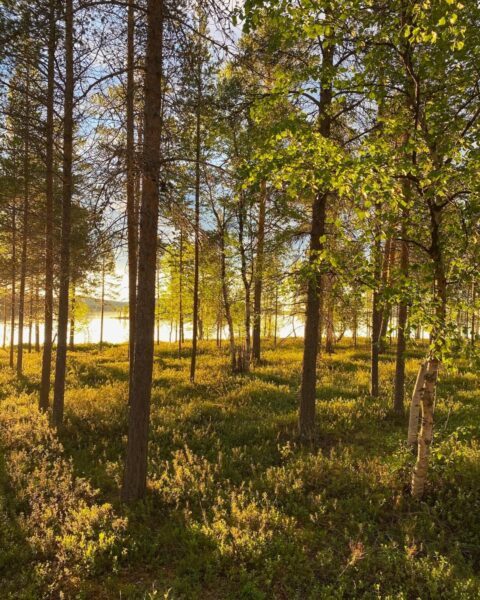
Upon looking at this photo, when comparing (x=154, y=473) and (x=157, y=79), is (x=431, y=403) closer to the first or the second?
(x=154, y=473)

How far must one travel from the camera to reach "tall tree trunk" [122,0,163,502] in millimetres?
7223

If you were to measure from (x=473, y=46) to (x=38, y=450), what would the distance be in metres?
11.7

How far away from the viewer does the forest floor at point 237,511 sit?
5.66 meters

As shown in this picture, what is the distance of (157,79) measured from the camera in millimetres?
7324

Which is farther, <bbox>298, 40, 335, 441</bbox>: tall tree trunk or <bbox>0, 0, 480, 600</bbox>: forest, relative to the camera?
<bbox>298, 40, 335, 441</bbox>: tall tree trunk

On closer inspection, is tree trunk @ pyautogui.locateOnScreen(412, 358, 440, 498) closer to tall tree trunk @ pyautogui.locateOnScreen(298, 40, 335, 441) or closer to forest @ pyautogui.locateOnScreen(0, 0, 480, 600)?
forest @ pyautogui.locateOnScreen(0, 0, 480, 600)

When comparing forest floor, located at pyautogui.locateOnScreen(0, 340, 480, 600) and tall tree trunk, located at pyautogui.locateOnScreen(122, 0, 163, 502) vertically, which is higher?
tall tree trunk, located at pyautogui.locateOnScreen(122, 0, 163, 502)

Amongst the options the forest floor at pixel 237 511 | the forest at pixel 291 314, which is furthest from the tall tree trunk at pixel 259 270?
the forest floor at pixel 237 511

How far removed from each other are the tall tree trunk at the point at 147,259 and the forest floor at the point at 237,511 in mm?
885

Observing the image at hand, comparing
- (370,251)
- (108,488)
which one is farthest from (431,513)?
(108,488)

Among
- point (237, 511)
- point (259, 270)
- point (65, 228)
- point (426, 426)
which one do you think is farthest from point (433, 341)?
point (65, 228)

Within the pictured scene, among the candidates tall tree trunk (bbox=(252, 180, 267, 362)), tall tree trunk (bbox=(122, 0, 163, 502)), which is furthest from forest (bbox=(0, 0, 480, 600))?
tall tree trunk (bbox=(252, 180, 267, 362))

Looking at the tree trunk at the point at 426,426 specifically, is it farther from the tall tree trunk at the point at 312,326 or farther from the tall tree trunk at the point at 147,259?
the tall tree trunk at the point at 147,259

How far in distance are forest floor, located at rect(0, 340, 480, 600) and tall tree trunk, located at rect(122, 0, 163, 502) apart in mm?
885
